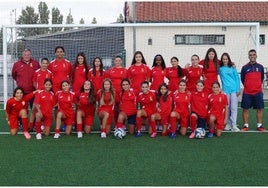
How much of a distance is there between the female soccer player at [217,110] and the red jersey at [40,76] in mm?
2786

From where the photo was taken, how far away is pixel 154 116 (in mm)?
6930

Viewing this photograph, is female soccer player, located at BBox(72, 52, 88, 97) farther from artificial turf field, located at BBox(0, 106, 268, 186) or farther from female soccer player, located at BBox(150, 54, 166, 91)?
female soccer player, located at BBox(150, 54, 166, 91)

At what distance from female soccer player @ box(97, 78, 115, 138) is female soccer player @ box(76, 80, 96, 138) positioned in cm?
14

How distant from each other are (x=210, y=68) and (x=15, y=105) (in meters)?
3.33

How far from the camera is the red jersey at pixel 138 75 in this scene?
24.0ft

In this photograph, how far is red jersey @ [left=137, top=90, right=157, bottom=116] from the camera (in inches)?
276

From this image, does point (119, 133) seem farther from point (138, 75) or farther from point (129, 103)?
point (138, 75)

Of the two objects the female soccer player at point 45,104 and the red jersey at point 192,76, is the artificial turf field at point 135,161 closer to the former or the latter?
the female soccer player at point 45,104

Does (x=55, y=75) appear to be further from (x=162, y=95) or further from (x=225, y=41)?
(x=225, y=41)

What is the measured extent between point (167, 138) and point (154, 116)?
1.46 ft

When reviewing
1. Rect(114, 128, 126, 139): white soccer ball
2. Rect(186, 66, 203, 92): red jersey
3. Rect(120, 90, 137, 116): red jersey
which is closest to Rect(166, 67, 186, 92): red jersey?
Rect(186, 66, 203, 92): red jersey

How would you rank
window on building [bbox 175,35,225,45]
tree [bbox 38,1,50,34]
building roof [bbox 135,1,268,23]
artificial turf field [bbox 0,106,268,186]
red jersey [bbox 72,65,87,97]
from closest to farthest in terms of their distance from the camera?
artificial turf field [bbox 0,106,268,186] < red jersey [bbox 72,65,87,97] < window on building [bbox 175,35,225,45] < building roof [bbox 135,1,268,23] < tree [bbox 38,1,50,34]

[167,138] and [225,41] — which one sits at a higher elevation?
[225,41]

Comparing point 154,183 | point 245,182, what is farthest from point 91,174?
point 245,182
